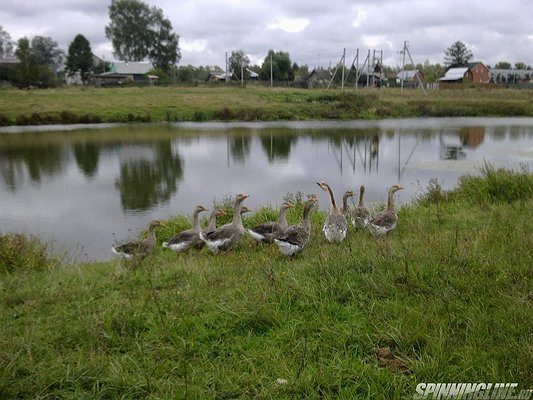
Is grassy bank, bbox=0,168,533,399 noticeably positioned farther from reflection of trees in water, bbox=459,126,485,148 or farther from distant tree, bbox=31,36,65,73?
distant tree, bbox=31,36,65,73

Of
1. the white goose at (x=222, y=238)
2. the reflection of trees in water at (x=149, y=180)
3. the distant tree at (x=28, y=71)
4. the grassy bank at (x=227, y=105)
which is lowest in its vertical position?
the reflection of trees in water at (x=149, y=180)

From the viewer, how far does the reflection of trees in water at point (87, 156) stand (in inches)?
891

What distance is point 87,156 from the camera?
1038 inches

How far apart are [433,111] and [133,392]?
54716mm

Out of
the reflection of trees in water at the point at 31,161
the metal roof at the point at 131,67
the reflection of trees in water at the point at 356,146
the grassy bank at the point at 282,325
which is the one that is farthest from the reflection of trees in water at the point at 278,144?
the metal roof at the point at 131,67

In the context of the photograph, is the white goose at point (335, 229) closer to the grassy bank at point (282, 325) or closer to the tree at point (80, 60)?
the grassy bank at point (282, 325)

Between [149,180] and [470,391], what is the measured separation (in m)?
17.6

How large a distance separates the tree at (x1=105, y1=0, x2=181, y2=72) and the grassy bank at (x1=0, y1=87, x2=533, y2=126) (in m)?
37.0

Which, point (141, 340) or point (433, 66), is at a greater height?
point (433, 66)

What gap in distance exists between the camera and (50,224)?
1398 centimetres

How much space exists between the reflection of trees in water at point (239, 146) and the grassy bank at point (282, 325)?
1905cm

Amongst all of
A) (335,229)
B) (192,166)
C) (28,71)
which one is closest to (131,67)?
(28,71)

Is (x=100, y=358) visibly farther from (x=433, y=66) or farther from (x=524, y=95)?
(x=433, y=66)

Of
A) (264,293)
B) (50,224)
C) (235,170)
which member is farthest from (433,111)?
(264,293)
